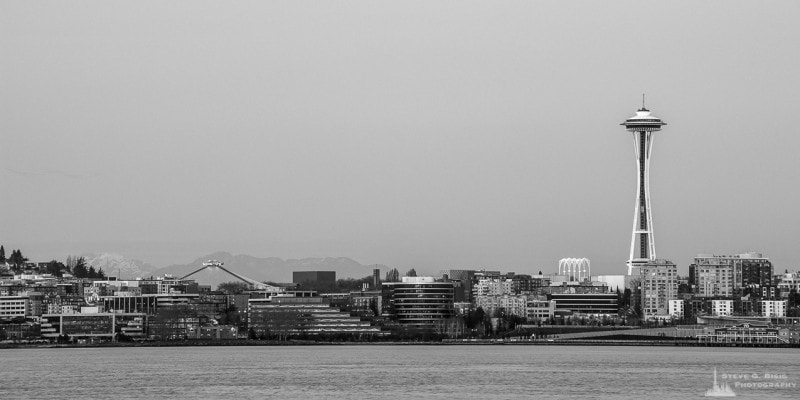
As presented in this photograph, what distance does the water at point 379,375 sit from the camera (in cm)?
6956

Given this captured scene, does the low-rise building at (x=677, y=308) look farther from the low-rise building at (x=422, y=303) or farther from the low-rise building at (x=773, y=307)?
the low-rise building at (x=422, y=303)

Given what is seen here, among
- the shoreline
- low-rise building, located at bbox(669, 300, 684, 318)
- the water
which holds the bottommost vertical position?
the water

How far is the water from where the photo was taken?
6956 centimetres

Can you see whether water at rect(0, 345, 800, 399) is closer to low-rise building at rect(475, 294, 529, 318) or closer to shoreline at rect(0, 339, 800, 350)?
shoreline at rect(0, 339, 800, 350)

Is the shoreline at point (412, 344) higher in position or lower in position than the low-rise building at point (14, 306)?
lower

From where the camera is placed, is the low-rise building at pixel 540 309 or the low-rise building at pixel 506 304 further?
the low-rise building at pixel 506 304

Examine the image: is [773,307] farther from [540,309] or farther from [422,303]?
[422,303]

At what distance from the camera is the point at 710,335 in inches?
6019

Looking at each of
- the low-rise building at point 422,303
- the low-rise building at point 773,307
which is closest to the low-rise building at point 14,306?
the low-rise building at point 422,303

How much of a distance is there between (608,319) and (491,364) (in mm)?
89312

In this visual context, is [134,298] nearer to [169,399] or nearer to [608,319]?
[608,319]

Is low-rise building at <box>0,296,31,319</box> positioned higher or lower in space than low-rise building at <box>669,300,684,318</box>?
lower

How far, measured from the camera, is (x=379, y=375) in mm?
82750

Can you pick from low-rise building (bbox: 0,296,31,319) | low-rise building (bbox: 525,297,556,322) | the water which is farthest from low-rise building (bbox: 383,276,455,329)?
the water
